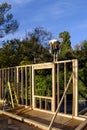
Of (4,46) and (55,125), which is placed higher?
(4,46)

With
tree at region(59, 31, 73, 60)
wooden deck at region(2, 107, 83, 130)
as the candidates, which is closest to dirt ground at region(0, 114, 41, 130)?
wooden deck at region(2, 107, 83, 130)

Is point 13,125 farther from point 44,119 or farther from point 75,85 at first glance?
point 75,85

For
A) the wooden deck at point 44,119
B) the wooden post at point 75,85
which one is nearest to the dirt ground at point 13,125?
the wooden deck at point 44,119

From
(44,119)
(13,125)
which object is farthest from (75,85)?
(13,125)

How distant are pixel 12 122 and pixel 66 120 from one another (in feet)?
5.86

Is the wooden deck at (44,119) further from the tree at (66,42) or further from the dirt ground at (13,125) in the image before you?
the tree at (66,42)

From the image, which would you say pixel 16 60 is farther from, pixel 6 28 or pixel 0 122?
pixel 0 122

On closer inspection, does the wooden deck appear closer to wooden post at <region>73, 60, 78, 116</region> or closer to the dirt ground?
the dirt ground

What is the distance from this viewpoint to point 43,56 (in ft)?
77.3

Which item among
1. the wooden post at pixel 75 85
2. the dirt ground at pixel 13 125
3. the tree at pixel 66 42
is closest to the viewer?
the dirt ground at pixel 13 125

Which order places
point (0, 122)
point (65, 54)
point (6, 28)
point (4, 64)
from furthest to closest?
point (65, 54), point (4, 64), point (6, 28), point (0, 122)

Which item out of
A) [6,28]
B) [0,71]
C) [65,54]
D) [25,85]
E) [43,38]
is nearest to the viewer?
[25,85]

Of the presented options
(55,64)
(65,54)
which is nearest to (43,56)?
(65,54)

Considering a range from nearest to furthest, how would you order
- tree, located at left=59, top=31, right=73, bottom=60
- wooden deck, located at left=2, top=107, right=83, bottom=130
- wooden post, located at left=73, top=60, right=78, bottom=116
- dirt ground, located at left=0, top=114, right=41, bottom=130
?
1. wooden deck, located at left=2, top=107, right=83, bottom=130
2. dirt ground, located at left=0, top=114, right=41, bottom=130
3. wooden post, located at left=73, top=60, right=78, bottom=116
4. tree, located at left=59, top=31, right=73, bottom=60
